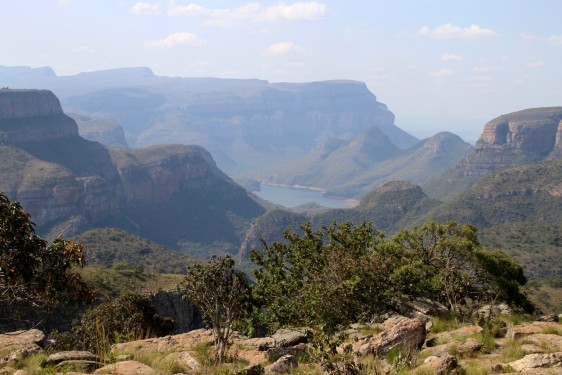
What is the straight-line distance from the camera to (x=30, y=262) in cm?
1423

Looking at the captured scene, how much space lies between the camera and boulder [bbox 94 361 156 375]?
48.4 ft

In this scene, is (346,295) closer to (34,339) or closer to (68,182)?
(34,339)

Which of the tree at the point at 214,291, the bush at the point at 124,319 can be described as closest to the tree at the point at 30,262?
the tree at the point at 214,291

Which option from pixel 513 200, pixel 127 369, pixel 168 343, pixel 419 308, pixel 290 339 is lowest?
pixel 513 200

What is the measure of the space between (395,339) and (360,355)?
67.3 inches

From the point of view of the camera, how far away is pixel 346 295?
2588 cm

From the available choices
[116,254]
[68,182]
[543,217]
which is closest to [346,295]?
[116,254]

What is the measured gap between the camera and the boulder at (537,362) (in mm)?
13148

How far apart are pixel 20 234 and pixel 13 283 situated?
1.69 meters

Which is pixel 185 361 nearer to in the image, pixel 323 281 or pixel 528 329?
pixel 528 329

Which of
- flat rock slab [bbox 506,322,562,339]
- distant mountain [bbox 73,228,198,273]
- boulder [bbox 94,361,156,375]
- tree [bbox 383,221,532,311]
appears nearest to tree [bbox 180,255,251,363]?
boulder [bbox 94,361,156,375]

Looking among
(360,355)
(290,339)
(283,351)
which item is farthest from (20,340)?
(360,355)

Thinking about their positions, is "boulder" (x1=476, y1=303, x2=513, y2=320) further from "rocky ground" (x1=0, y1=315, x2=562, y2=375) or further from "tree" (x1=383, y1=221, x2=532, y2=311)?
"rocky ground" (x1=0, y1=315, x2=562, y2=375)

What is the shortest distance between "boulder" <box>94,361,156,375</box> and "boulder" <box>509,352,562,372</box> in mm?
9265
